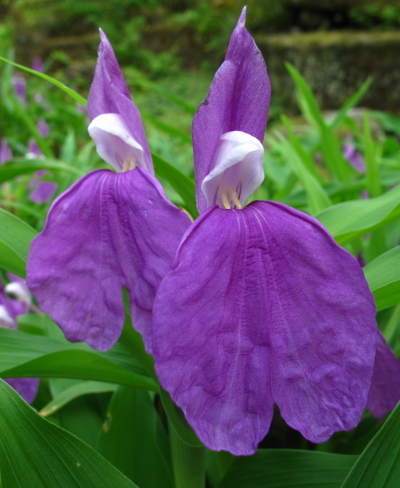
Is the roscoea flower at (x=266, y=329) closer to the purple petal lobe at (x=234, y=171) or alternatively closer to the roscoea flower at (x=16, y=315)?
the purple petal lobe at (x=234, y=171)

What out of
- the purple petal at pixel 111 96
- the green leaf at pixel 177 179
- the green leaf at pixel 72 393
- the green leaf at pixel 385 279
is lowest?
the green leaf at pixel 72 393

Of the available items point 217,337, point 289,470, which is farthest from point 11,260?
point 289,470

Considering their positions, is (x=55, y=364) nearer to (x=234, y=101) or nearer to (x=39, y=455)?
(x=39, y=455)

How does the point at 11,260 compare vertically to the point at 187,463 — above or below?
above

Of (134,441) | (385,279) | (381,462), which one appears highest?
(385,279)

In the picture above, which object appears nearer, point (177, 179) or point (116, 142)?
point (116, 142)

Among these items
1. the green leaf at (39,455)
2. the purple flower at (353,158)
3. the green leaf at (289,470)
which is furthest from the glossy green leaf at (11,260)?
the purple flower at (353,158)

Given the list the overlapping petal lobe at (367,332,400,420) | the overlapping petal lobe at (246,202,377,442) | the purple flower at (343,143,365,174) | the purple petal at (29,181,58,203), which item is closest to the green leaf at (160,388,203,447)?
the overlapping petal lobe at (246,202,377,442)
